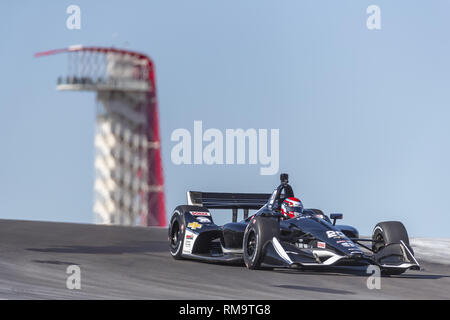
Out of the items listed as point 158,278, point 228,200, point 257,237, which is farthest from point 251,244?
point 228,200

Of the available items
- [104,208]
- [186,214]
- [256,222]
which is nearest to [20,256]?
[186,214]

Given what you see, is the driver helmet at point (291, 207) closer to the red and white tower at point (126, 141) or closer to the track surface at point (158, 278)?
the track surface at point (158, 278)

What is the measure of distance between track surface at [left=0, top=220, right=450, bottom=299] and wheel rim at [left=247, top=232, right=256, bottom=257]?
0.31 m

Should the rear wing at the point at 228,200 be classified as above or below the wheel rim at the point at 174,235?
above

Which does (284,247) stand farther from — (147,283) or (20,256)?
(20,256)

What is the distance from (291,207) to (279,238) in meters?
0.94

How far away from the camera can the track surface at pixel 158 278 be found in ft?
30.3

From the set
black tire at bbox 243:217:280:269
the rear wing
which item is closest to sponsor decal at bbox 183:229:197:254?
the rear wing

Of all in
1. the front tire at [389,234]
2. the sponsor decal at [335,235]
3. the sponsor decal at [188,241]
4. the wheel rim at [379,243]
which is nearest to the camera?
the sponsor decal at [335,235]

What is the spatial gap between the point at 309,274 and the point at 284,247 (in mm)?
476

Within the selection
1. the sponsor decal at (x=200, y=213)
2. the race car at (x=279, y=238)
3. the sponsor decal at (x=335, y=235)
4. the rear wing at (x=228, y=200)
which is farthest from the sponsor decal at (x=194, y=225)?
the sponsor decal at (x=335, y=235)

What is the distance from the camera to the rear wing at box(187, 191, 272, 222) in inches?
567

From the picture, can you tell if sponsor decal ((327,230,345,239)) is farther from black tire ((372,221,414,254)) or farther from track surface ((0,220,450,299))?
black tire ((372,221,414,254))

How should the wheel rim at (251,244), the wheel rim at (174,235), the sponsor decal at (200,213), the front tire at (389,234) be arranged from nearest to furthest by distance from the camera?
1. the wheel rim at (251,244)
2. the front tire at (389,234)
3. the sponsor decal at (200,213)
4. the wheel rim at (174,235)
